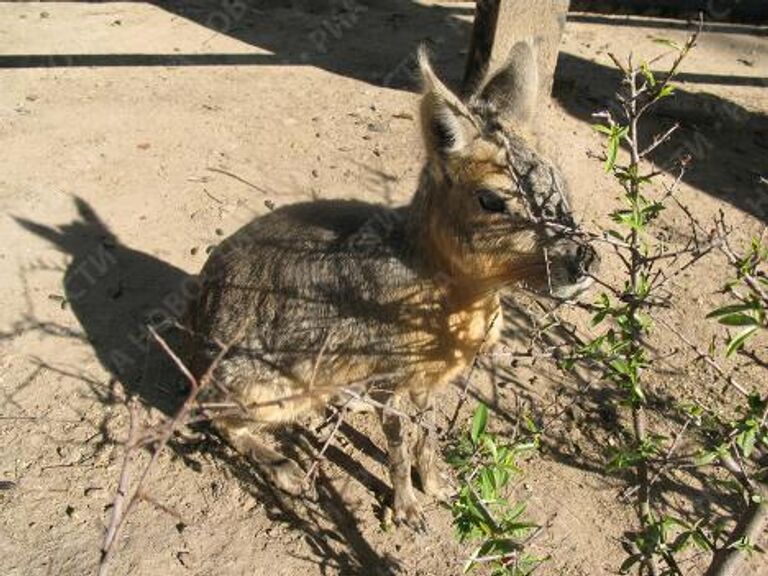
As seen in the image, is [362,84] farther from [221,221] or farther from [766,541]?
[766,541]

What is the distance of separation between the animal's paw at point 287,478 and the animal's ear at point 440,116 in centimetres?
172

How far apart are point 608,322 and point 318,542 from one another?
82.6 inches

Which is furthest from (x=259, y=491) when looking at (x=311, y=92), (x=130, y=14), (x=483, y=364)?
(x=130, y=14)

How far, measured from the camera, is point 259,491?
361 centimetres

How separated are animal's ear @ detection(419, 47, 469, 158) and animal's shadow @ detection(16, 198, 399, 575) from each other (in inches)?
61.3

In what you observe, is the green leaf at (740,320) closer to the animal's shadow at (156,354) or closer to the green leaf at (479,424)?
the green leaf at (479,424)

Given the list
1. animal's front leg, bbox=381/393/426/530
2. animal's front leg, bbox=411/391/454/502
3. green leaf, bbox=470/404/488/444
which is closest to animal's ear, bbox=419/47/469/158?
green leaf, bbox=470/404/488/444

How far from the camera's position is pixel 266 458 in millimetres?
3678

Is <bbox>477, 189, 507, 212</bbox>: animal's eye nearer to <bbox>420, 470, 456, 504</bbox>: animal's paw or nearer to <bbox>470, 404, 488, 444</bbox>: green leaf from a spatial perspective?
<bbox>470, 404, 488, 444</bbox>: green leaf

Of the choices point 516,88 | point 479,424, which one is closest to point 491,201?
point 516,88

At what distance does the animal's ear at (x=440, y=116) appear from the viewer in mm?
2588

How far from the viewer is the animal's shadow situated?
11.3 ft

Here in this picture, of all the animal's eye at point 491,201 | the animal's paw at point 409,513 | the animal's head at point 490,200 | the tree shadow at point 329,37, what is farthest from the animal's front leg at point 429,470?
the tree shadow at point 329,37

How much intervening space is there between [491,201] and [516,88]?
2.28 feet
